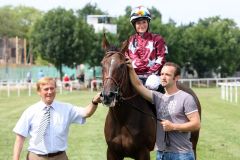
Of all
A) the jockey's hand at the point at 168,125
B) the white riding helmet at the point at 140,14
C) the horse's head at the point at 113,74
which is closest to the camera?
the jockey's hand at the point at 168,125

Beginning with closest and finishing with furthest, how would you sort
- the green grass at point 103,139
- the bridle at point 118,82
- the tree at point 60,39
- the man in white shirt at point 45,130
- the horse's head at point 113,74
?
1. the man in white shirt at point 45,130
2. the horse's head at point 113,74
3. the bridle at point 118,82
4. the green grass at point 103,139
5. the tree at point 60,39

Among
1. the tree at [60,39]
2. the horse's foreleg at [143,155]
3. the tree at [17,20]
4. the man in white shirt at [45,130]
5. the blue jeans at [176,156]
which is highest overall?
the tree at [17,20]

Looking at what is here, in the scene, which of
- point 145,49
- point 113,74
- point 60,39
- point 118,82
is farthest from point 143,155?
point 60,39

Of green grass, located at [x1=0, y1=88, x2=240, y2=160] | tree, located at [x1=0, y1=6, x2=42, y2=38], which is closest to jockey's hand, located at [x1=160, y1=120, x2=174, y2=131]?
green grass, located at [x1=0, y1=88, x2=240, y2=160]

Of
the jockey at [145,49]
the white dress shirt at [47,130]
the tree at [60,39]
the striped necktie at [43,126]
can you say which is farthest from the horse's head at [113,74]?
the tree at [60,39]

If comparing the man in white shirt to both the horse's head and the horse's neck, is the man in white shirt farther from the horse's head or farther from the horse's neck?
the horse's neck

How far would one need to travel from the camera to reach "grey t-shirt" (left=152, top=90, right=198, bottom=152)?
214 inches

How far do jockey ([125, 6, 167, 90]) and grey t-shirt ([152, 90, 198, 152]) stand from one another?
5.61 ft

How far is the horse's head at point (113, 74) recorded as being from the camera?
19.8 ft

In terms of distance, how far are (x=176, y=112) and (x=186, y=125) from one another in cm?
19

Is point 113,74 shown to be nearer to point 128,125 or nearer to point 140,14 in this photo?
point 128,125

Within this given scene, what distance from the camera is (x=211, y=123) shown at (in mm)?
16797

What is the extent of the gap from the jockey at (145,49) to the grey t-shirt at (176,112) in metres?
1.71

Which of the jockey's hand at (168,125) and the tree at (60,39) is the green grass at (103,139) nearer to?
the jockey's hand at (168,125)
